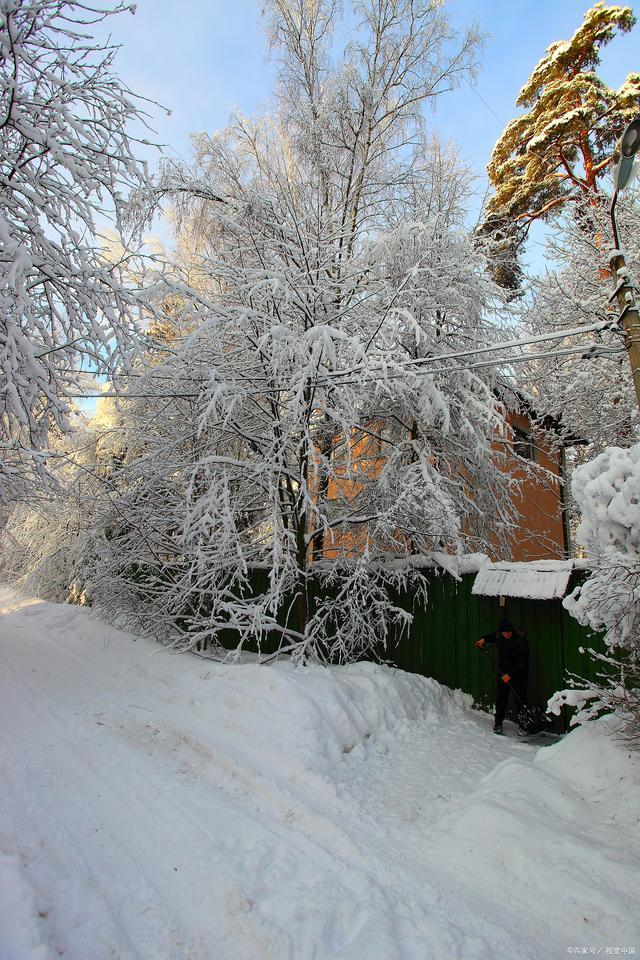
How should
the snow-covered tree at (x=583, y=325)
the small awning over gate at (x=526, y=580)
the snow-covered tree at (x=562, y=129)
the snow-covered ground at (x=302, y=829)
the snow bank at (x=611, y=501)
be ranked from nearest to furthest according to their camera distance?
the snow-covered ground at (x=302, y=829) → the snow bank at (x=611, y=501) → the small awning over gate at (x=526, y=580) → the snow-covered tree at (x=583, y=325) → the snow-covered tree at (x=562, y=129)

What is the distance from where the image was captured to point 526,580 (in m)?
6.58

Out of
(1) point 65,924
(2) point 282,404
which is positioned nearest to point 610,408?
(2) point 282,404

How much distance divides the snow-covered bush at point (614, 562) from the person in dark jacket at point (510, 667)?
136cm

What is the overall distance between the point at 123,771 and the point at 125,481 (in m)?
5.59

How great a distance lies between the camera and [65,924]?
2855 mm

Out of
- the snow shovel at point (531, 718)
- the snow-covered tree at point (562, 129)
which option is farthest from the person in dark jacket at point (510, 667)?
the snow-covered tree at point (562, 129)

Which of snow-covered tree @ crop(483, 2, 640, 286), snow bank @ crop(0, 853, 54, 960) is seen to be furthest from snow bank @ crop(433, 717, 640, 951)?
snow-covered tree @ crop(483, 2, 640, 286)

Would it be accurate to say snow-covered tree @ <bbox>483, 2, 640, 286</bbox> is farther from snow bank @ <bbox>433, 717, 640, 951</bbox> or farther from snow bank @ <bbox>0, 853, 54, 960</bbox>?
snow bank @ <bbox>0, 853, 54, 960</bbox>

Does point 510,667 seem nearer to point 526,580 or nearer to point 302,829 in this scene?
point 526,580

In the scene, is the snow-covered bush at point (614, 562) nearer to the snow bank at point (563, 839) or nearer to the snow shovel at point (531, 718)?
the snow bank at point (563, 839)

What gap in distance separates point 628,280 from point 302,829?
5.02 metres

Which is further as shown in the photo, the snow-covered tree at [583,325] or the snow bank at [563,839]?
the snow-covered tree at [583,325]

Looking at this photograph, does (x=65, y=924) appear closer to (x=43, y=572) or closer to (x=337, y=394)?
(x=337, y=394)

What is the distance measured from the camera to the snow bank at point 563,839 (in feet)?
10.3
